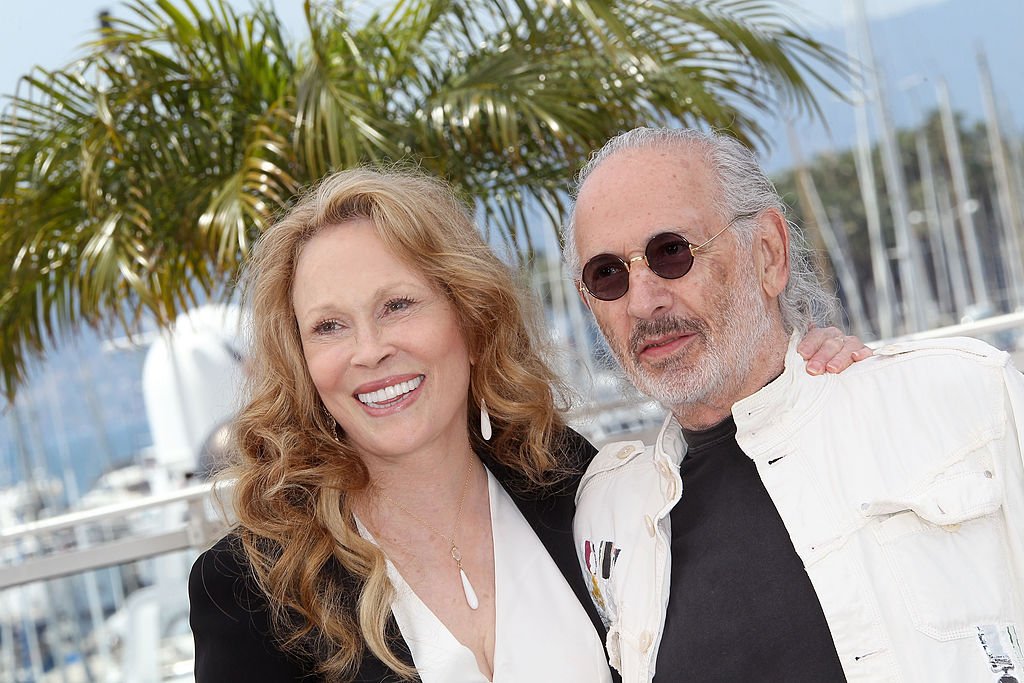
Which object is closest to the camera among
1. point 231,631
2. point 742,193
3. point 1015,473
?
point 1015,473

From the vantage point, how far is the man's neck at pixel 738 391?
2367mm

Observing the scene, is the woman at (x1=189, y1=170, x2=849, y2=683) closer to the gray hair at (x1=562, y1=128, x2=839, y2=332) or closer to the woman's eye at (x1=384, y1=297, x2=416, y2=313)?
the woman's eye at (x1=384, y1=297, x2=416, y2=313)

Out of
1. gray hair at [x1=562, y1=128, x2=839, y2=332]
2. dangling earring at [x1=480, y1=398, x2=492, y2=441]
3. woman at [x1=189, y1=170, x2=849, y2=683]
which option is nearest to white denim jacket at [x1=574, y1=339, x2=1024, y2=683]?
woman at [x1=189, y1=170, x2=849, y2=683]

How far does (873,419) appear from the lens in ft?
7.02

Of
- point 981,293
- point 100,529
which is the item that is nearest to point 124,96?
point 100,529

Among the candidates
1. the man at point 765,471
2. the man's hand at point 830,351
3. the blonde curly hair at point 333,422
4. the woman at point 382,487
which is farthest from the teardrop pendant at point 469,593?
the man's hand at point 830,351

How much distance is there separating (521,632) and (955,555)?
0.94m

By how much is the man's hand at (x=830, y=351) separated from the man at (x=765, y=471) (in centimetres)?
2

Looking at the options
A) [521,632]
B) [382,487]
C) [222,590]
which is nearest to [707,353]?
[521,632]

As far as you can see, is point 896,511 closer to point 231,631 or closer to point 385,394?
point 385,394

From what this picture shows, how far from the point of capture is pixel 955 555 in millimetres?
1980

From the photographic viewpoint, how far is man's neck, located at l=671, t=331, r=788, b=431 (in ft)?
7.77

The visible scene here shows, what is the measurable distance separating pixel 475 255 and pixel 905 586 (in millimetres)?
1284

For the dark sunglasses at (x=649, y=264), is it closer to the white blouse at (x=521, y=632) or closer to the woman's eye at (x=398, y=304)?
the woman's eye at (x=398, y=304)
